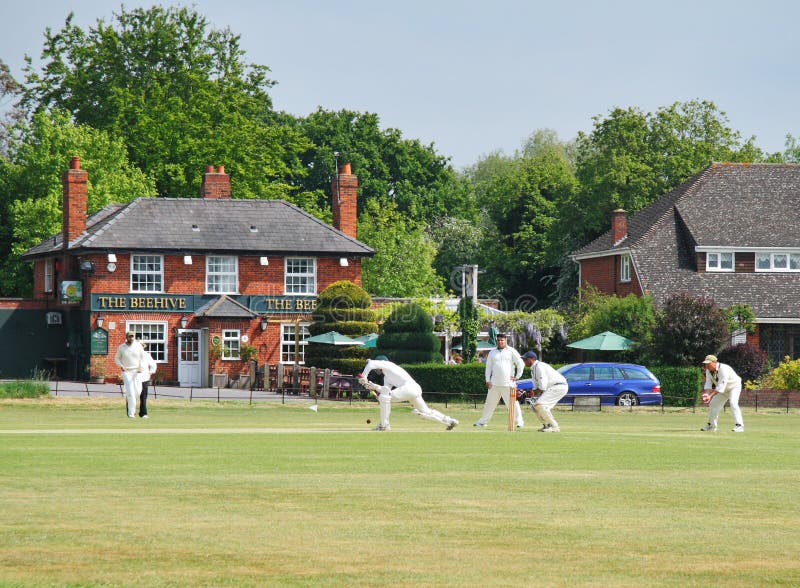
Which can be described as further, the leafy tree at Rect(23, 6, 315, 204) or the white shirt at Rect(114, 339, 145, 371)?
the leafy tree at Rect(23, 6, 315, 204)

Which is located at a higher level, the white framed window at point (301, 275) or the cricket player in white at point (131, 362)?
the white framed window at point (301, 275)

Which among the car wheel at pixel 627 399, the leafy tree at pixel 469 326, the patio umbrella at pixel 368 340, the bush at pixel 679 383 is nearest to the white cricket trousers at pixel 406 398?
the car wheel at pixel 627 399

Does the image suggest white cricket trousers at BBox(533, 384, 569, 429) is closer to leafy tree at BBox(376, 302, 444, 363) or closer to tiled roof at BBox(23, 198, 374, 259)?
leafy tree at BBox(376, 302, 444, 363)

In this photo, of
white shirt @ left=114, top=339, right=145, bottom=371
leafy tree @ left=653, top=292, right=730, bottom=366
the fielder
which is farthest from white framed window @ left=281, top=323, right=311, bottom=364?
the fielder

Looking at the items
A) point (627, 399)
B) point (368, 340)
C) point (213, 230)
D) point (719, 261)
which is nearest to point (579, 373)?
point (627, 399)

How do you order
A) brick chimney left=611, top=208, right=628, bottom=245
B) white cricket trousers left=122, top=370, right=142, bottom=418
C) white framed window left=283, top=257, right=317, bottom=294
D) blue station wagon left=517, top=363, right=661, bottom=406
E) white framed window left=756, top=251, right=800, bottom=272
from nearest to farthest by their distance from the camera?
white cricket trousers left=122, top=370, right=142, bottom=418 → blue station wagon left=517, top=363, right=661, bottom=406 → white framed window left=756, top=251, right=800, bottom=272 → white framed window left=283, top=257, right=317, bottom=294 → brick chimney left=611, top=208, right=628, bottom=245

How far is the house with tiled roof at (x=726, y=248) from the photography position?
176 ft

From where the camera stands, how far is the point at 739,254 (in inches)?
2201

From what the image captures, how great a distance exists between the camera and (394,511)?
41.8 feet

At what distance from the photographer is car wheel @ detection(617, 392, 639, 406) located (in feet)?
138

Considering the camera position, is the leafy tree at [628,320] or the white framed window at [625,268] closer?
the leafy tree at [628,320]

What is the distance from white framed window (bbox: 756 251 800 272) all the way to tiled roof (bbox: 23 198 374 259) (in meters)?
15.1

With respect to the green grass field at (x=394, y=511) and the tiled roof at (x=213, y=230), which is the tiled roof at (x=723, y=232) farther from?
the green grass field at (x=394, y=511)

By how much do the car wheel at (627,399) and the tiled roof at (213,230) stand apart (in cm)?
1700
